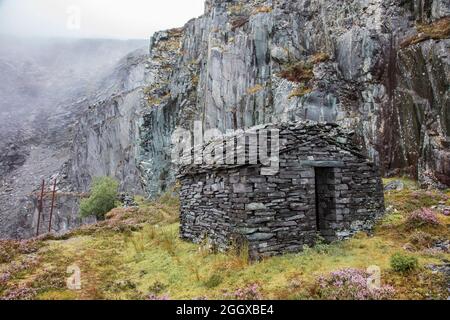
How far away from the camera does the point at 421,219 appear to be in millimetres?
12969

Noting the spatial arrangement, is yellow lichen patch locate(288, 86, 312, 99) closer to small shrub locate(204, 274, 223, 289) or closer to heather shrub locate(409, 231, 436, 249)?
heather shrub locate(409, 231, 436, 249)

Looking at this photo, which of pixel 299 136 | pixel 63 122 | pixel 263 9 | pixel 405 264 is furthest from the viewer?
pixel 63 122

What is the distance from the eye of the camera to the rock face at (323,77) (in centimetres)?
2256

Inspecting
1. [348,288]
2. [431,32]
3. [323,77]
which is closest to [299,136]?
[348,288]

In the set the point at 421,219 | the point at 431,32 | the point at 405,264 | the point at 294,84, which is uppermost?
the point at 431,32

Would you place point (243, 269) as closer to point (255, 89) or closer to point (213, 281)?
point (213, 281)

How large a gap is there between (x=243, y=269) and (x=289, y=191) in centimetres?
310

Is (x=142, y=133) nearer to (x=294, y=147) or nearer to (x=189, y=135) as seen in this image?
(x=189, y=135)

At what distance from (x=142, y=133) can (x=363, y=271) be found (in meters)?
40.4

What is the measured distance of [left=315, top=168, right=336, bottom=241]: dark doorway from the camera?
12844 mm

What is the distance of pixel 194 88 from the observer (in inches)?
1752

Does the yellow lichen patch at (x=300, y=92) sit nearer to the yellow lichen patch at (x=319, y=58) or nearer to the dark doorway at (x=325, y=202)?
the yellow lichen patch at (x=319, y=58)

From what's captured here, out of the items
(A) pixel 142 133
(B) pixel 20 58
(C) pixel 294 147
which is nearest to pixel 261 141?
(C) pixel 294 147

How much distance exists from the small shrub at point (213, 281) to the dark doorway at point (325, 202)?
4542 mm
